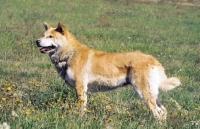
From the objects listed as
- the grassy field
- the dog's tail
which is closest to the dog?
the dog's tail

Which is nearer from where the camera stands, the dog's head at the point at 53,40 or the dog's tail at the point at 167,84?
the dog's tail at the point at 167,84

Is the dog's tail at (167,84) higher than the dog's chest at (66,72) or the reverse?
the reverse

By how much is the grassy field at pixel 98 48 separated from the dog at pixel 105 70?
0.72 ft

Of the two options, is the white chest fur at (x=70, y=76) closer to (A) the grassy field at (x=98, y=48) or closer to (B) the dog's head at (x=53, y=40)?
(A) the grassy field at (x=98, y=48)

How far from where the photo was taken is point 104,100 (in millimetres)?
6543

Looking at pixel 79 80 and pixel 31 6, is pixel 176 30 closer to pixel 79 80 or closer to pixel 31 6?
pixel 31 6

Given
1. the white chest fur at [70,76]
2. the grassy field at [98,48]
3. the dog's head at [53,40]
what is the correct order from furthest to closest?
the dog's head at [53,40] < the white chest fur at [70,76] < the grassy field at [98,48]

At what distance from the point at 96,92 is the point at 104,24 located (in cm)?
1296

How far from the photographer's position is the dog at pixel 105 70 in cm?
694

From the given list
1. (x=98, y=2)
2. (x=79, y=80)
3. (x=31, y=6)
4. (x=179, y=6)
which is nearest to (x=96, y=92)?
(x=79, y=80)

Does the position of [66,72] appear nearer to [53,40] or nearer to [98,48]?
[53,40]

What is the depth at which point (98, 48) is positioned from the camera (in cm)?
1352

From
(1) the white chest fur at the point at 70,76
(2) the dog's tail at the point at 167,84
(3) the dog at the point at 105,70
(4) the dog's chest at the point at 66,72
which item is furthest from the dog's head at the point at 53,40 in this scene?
(2) the dog's tail at the point at 167,84

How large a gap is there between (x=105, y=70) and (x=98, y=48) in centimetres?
630
